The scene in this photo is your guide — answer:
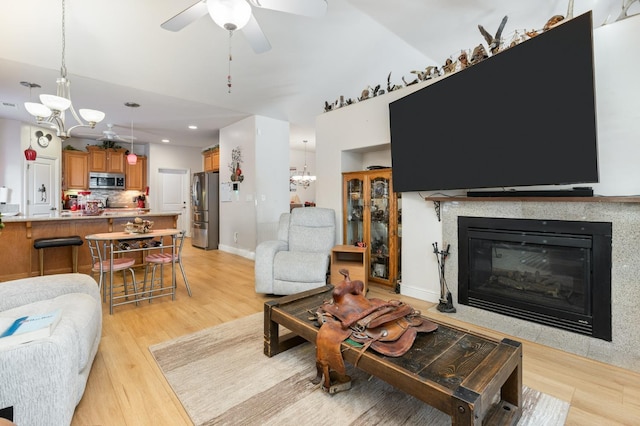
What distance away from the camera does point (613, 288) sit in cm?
196

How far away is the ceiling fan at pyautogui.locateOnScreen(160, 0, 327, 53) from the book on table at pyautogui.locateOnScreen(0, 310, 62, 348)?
6.38ft

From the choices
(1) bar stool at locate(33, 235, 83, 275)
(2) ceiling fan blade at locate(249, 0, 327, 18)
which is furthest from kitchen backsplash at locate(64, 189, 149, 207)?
(2) ceiling fan blade at locate(249, 0, 327, 18)

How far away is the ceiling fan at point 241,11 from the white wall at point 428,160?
5.15ft

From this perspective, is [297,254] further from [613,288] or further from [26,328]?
[613,288]

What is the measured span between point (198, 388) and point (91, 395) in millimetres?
575

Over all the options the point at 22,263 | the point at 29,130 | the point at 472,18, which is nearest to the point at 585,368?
the point at 472,18

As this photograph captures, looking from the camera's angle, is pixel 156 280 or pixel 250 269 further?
pixel 250 269

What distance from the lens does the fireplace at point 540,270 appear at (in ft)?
6.61

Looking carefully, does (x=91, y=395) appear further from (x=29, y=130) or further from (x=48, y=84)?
(x=29, y=130)

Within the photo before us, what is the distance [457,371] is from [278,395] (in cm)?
96

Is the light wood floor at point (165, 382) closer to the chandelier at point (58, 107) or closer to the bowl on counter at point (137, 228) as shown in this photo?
the bowl on counter at point (137, 228)

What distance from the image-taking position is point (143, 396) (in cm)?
162

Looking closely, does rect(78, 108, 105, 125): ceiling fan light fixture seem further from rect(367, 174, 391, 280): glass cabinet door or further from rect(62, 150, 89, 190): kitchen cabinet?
rect(62, 150, 89, 190): kitchen cabinet

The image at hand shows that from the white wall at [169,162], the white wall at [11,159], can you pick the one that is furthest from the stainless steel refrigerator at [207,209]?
the white wall at [11,159]
